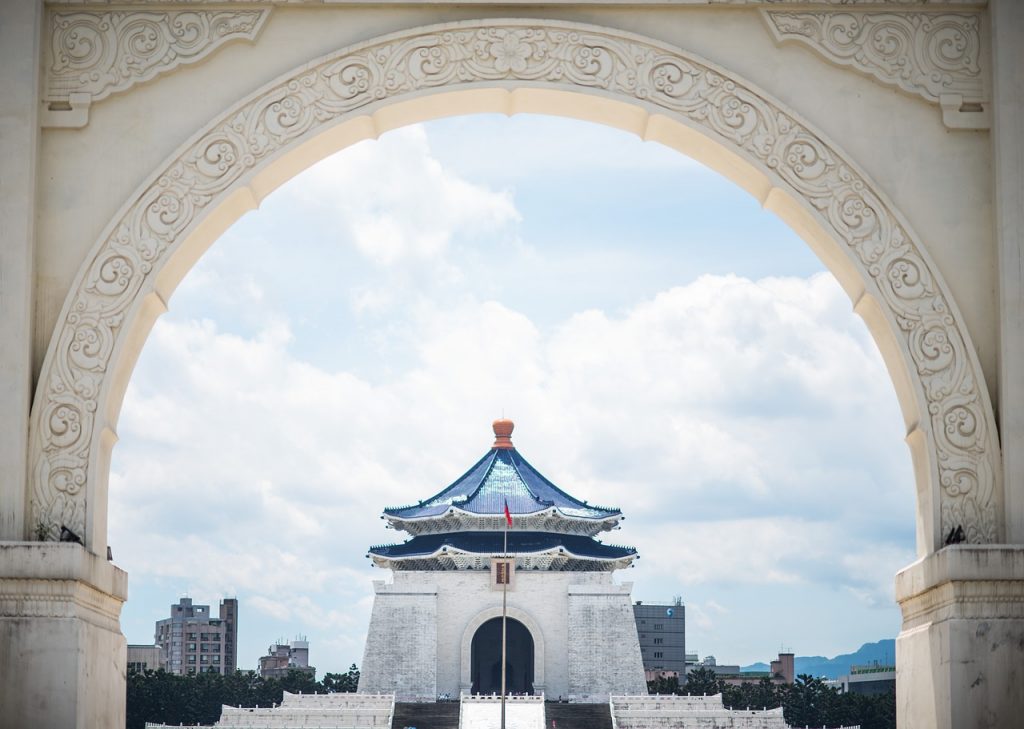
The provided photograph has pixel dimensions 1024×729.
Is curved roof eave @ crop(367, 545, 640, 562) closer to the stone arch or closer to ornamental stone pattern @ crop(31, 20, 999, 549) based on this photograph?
the stone arch

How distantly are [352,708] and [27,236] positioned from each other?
1087 inches

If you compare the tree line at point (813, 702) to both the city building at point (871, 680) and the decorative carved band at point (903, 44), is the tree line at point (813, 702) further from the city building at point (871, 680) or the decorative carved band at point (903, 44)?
the decorative carved band at point (903, 44)

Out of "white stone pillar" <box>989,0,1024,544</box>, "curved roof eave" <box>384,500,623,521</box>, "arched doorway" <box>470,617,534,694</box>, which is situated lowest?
"arched doorway" <box>470,617,534,694</box>

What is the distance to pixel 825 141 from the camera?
274 inches

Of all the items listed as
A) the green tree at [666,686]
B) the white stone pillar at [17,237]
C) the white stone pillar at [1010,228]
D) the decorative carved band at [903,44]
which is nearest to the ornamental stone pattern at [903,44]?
the decorative carved band at [903,44]

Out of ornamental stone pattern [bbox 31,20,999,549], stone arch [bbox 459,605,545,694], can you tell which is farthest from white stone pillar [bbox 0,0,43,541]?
stone arch [bbox 459,605,545,694]

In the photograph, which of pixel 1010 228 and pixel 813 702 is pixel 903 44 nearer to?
pixel 1010 228

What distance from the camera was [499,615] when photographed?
39.9 metres

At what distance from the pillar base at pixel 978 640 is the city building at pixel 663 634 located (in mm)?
57789

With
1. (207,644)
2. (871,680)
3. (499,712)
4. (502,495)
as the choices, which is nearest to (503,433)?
(502,495)

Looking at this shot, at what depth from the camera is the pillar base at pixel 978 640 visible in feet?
21.0

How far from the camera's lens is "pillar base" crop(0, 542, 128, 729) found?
21.0 ft

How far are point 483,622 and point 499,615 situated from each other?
46 centimetres

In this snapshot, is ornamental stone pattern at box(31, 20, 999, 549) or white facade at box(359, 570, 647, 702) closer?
ornamental stone pattern at box(31, 20, 999, 549)
